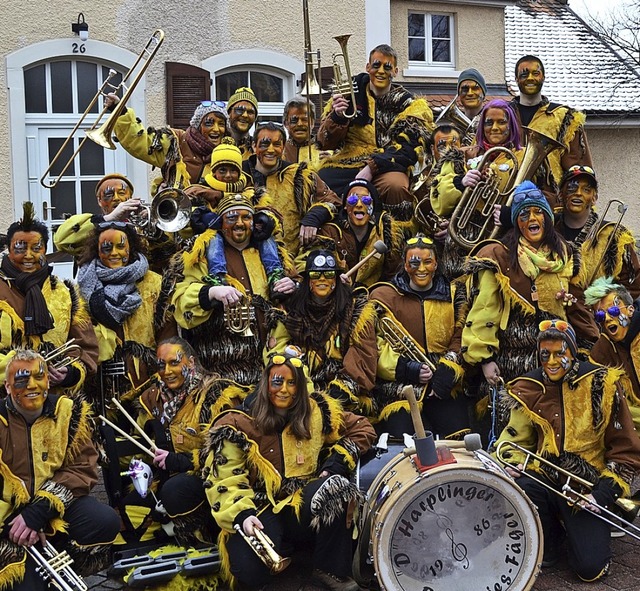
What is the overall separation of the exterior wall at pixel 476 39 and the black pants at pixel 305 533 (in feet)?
36.7

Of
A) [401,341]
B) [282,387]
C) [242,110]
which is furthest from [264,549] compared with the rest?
[242,110]

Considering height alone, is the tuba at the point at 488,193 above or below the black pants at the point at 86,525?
above

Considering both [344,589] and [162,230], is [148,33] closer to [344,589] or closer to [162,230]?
[162,230]

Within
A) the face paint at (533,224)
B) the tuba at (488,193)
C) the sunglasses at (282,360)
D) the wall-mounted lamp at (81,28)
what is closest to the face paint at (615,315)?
the face paint at (533,224)

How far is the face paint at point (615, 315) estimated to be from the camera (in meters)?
6.02

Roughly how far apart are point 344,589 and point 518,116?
3.81 m

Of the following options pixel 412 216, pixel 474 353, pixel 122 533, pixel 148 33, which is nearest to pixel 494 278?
pixel 474 353

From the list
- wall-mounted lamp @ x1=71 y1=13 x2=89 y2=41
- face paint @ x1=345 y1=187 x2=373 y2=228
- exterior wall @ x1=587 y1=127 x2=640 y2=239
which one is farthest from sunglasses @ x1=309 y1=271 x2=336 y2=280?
exterior wall @ x1=587 y1=127 x2=640 y2=239

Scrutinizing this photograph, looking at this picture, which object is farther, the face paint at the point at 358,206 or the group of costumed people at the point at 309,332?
the face paint at the point at 358,206

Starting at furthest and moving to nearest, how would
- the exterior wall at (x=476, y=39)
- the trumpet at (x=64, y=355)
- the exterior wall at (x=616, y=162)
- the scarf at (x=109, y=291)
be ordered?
the exterior wall at (x=616, y=162) < the exterior wall at (x=476, y=39) < the scarf at (x=109, y=291) < the trumpet at (x=64, y=355)

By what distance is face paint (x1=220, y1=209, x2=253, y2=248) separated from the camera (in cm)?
660

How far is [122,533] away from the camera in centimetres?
590

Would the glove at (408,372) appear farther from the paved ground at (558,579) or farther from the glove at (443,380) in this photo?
the paved ground at (558,579)

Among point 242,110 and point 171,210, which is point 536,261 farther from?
point 242,110
